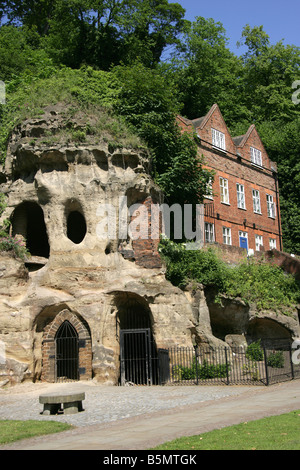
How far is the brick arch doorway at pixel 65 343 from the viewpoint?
65.2 ft

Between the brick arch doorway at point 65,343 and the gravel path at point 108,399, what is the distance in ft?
3.00

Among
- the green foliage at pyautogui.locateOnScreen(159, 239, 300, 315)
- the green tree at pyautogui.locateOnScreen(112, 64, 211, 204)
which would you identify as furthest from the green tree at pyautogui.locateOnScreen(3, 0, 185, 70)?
the green foliage at pyautogui.locateOnScreen(159, 239, 300, 315)

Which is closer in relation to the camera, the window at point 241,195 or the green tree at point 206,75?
the window at point 241,195

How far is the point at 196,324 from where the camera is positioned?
2231 centimetres

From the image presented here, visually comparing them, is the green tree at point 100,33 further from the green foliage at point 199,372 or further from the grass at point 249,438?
the grass at point 249,438

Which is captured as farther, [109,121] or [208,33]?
[208,33]

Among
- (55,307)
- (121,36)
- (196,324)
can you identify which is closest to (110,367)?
(55,307)

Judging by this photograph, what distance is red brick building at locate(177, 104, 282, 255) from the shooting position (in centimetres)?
3300

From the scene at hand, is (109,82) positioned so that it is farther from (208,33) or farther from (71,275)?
(208,33)

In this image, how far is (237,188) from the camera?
3581cm

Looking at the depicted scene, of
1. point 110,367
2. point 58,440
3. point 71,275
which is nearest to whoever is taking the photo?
point 58,440

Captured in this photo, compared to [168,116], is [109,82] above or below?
above

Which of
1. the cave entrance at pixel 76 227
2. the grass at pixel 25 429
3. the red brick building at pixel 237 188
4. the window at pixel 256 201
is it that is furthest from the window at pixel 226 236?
the grass at pixel 25 429

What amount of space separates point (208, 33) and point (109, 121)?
2913cm
